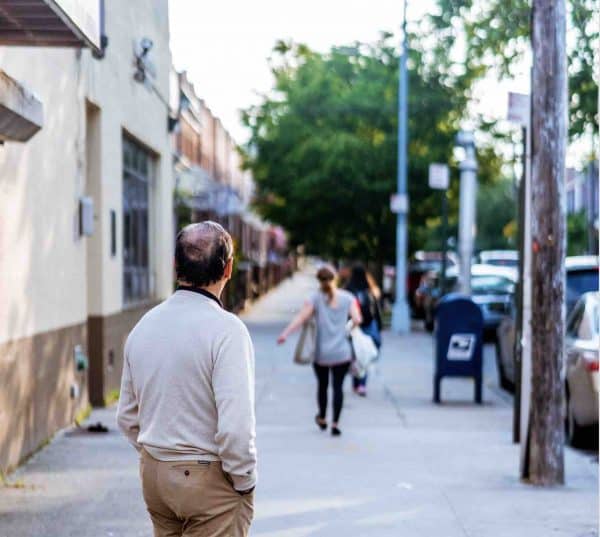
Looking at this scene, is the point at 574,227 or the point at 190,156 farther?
the point at 574,227

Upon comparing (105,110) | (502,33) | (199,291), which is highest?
(502,33)

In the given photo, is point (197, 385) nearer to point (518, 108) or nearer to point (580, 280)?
point (518, 108)

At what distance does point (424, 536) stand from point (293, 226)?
104 feet

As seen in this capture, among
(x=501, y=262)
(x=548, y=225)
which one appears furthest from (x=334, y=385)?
(x=501, y=262)

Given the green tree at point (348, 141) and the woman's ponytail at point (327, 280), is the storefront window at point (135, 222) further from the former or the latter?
the green tree at point (348, 141)

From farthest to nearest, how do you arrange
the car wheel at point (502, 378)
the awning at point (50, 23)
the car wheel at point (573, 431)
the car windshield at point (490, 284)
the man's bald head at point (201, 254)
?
the car windshield at point (490, 284), the car wheel at point (502, 378), the car wheel at point (573, 431), the awning at point (50, 23), the man's bald head at point (201, 254)

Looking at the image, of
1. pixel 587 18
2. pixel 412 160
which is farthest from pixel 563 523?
pixel 412 160

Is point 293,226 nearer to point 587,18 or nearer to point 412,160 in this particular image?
point 412,160

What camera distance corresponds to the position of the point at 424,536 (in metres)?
7.32

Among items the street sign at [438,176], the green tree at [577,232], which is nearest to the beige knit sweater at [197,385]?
the street sign at [438,176]

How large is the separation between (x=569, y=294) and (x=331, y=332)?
4.32m

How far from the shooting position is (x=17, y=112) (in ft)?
24.4

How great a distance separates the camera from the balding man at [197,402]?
13.7 ft

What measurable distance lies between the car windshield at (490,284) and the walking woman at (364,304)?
1223 cm
